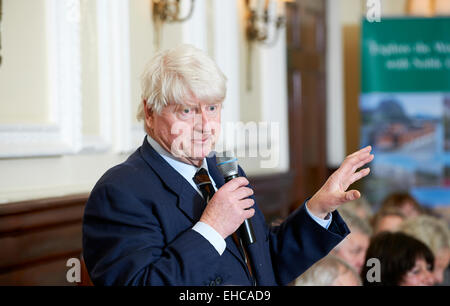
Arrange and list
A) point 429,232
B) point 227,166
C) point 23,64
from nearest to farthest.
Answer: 1. point 227,166
2. point 23,64
3. point 429,232

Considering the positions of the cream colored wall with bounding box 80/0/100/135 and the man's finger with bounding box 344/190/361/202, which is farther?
the cream colored wall with bounding box 80/0/100/135

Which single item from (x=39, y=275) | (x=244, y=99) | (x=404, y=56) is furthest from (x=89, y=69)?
(x=404, y=56)

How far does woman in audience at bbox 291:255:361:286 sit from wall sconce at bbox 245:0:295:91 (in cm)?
233

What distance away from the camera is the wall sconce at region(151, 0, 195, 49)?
122 inches

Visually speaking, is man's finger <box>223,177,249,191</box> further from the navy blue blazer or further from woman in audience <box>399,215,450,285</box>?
woman in audience <box>399,215,450,285</box>

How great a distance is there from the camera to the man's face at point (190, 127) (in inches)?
53.6

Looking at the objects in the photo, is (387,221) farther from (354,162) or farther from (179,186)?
(179,186)

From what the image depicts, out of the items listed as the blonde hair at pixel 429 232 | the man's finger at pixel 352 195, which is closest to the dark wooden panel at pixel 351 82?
the blonde hair at pixel 429 232

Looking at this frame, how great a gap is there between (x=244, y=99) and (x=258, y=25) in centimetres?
57

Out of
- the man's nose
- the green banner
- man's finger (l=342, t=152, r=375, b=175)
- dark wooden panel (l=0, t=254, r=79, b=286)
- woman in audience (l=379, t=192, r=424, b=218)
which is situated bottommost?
woman in audience (l=379, t=192, r=424, b=218)

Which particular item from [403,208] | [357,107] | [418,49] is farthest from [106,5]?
[357,107]

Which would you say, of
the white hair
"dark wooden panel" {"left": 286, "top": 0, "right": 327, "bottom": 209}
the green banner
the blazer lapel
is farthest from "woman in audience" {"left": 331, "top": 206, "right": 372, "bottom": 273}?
the green banner

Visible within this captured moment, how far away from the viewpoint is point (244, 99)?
13.9ft

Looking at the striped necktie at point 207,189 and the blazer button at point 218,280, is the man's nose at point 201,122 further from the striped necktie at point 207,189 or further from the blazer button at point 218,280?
the blazer button at point 218,280
